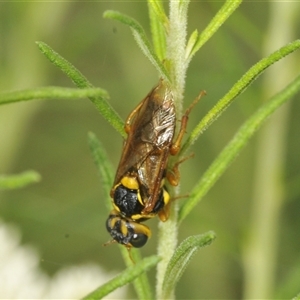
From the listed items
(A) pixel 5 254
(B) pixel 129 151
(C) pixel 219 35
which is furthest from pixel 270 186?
(A) pixel 5 254

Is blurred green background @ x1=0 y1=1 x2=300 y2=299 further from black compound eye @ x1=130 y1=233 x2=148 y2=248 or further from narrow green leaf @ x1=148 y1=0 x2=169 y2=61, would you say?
narrow green leaf @ x1=148 y1=0 x2=169 y2=61

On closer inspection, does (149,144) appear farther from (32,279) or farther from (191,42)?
(32,279)

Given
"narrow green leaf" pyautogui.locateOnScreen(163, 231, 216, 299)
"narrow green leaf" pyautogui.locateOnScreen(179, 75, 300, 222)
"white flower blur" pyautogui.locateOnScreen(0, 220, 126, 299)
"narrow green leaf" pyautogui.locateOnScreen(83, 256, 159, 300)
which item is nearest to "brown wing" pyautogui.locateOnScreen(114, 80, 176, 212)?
"narrow green leaf" pyautogui.locateOnScreen(179, 75, 300, 222)

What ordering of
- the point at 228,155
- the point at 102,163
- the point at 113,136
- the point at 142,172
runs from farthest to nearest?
the point at 113,136
the point at 142,172
the point at 102,163
the point at 228,155

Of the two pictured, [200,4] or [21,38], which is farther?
[200,4]

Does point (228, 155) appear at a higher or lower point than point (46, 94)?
lower

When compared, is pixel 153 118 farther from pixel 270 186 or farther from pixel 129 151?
pixel 270 186

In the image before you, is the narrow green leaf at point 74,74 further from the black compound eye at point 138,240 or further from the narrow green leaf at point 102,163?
the black compound eye at point 138,240

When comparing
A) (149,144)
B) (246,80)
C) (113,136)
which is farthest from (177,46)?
(113,136)
